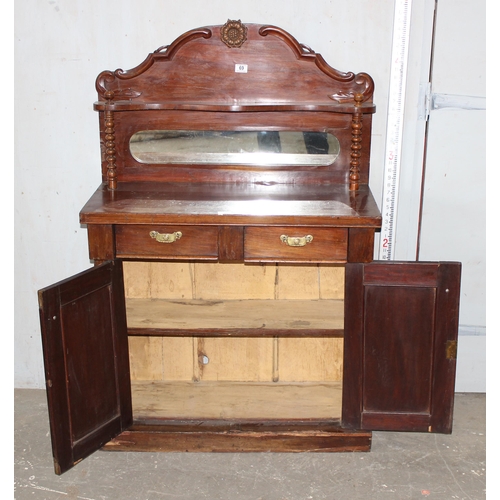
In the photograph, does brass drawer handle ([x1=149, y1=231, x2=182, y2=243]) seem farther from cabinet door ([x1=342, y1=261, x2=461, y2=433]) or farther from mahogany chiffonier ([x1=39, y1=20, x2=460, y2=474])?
cabinet door ([x1=342, y1=261, x2=461, y2=433])

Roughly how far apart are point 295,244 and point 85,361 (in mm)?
1008

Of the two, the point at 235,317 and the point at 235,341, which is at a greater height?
the point at 235,317

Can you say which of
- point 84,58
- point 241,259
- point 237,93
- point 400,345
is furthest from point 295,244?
point 84,58

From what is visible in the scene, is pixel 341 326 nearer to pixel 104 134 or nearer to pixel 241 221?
pixel 241 221

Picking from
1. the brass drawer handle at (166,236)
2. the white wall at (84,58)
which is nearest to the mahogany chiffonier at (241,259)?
the brass drawer handle at (166,236)

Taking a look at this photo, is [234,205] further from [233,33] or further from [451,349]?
[451,349]

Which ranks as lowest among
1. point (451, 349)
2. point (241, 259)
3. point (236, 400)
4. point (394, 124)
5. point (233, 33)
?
point (236, 400)

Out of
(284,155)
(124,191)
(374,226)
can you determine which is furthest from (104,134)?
(374,226)

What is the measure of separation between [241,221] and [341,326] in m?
0.75

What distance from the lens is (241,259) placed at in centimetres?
299

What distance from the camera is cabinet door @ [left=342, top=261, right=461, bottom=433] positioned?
3.01 metres

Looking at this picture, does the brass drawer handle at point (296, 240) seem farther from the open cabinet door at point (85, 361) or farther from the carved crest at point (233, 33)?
the carved crest at point (233, 33)

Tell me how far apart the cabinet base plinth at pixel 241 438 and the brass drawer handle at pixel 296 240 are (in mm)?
910

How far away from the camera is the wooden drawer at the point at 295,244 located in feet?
9.64
